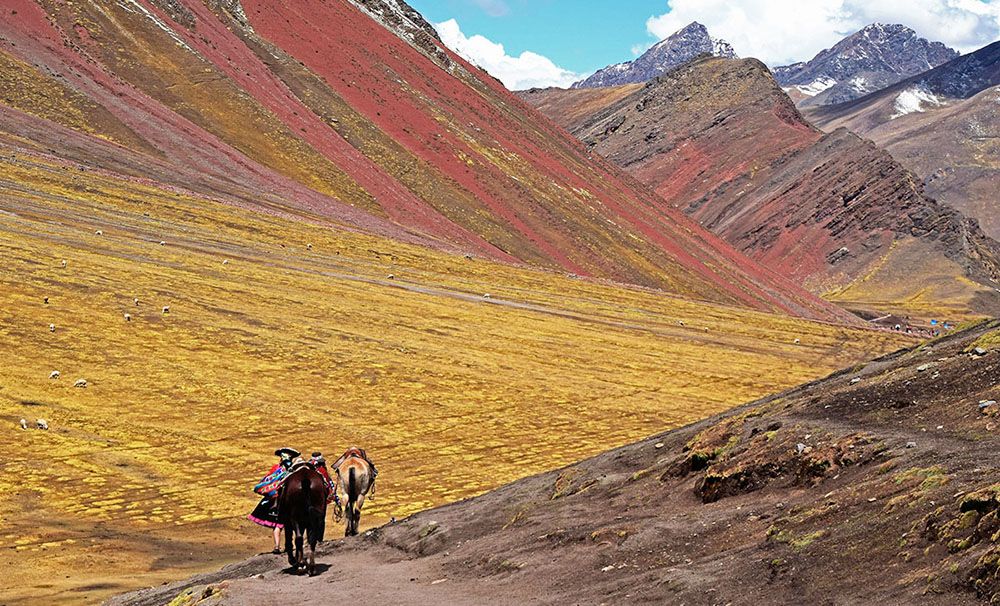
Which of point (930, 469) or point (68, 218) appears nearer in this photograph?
point (930, 469)

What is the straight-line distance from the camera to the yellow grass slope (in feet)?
86.7

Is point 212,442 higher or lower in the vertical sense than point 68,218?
lower

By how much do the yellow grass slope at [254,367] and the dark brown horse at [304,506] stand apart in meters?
4.09

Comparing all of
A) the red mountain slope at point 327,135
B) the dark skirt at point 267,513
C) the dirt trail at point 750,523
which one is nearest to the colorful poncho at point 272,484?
the dark skirt at point 267,513

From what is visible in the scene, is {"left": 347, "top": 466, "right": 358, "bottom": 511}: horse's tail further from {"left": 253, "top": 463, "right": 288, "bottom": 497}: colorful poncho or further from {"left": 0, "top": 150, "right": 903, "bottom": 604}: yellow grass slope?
{"left": 0, "top": 150, "right": 903, "bottom": 604}: yellow grass slope

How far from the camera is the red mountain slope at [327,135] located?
9350 centimetres

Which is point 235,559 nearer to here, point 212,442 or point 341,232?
point 212,442

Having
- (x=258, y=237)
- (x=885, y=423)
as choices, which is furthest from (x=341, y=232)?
(x=885, y=423)

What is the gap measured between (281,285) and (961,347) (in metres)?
44.4

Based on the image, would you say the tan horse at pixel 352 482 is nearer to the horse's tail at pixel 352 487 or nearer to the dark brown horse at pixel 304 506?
the horse's tail at pixel 352 487

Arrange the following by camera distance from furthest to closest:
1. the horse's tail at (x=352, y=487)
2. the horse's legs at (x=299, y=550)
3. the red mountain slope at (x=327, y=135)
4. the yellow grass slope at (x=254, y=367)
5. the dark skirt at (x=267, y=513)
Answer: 1. the red mountain slope at (x=327, y=135)
2. the yellow grass slope at (x=254, y=367)
3. the horse's tail at (x=352, y=487)
4. the dark skirt at (x=267, y=513)
5. the horse's legs at (x=299, y=550)

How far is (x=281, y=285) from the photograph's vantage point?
198 feet

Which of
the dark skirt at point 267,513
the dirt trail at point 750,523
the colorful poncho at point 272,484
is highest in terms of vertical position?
the colorful poncho at point 272,484

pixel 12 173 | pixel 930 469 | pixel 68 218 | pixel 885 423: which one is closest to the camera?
pixel 930 469
